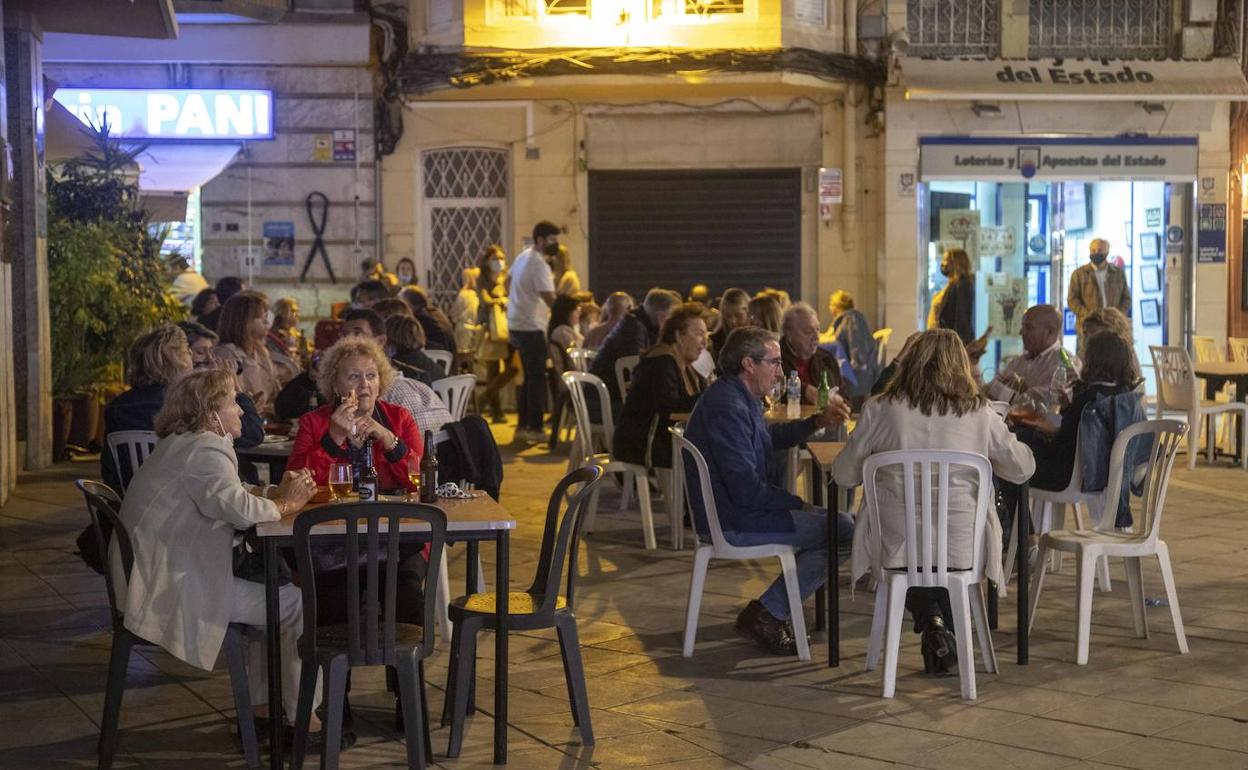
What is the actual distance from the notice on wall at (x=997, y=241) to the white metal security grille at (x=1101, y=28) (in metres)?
1.89

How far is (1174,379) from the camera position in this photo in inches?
499

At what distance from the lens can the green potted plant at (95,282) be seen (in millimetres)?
12766

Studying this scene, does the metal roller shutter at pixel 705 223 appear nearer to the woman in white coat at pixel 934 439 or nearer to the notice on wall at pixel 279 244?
the notice on wall at pixel 279 244

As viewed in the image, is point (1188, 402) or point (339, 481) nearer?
point (339, 481)

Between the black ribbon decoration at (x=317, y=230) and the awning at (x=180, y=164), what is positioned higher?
the awning at (x=180, y=164)

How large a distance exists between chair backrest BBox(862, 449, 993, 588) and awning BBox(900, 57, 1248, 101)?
A: 434 inches

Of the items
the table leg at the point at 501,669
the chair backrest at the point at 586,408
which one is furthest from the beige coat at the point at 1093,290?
the table leg at the point at 501,669

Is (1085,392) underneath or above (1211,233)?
underneath

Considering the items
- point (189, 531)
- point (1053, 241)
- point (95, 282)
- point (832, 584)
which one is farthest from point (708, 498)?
point (1053, 241)

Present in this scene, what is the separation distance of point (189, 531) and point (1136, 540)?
3717mm

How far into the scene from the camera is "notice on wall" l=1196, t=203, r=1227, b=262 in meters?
17.4

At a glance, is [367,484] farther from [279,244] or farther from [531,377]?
[279,244]

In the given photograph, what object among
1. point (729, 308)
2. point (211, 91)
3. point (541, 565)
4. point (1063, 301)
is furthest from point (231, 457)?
point (1063, 301)

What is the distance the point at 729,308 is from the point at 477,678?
4.86 m
